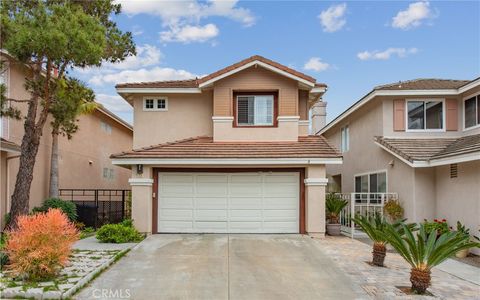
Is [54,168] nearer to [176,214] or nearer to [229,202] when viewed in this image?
[176,214]

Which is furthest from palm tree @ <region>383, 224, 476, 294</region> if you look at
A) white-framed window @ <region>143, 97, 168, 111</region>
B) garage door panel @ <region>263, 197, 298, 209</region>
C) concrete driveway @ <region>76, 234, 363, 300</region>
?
white-framed window @ <region>143, 97, 168, 111</region>

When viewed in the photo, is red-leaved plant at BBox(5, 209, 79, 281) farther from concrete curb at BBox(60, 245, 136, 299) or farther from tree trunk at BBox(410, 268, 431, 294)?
tree trunk at BBox(410, 268, 431, 294)

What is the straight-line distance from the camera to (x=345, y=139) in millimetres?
20250

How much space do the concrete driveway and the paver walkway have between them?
331 millimetres

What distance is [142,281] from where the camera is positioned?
7.92 metres

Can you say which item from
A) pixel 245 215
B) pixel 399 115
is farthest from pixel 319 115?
pixel 245 215

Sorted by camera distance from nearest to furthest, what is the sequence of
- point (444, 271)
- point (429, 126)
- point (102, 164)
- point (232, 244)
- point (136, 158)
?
point (444, 271) < point (232, 244) < point (136, 158) < point (429, 126) < point (102, 164)

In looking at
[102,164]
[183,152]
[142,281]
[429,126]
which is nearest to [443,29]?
[429,126]

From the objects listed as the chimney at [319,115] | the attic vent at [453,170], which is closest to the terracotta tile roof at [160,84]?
the attic vent at [453,170]

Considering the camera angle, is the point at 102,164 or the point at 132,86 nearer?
the point at 132,86

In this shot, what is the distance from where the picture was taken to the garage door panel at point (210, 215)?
13.4m

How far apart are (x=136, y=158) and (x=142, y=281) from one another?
5.60 m

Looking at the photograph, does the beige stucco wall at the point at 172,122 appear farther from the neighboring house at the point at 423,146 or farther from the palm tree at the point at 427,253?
the palm tree at the point at 427,253

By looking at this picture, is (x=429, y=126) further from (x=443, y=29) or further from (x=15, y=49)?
(x=15, y=49)
